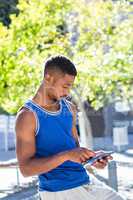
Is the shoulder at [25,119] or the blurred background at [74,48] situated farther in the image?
the blurred background at [74,48]

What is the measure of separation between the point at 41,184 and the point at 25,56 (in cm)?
729

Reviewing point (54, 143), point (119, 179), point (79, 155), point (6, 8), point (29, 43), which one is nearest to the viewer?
point (79, 155)

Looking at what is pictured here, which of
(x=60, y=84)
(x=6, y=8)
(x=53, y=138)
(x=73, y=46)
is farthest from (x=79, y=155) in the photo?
(x=6, y=8)

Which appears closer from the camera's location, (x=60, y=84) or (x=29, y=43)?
(x=60, y=84)

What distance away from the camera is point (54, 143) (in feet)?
10.9

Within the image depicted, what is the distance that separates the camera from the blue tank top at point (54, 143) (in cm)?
328

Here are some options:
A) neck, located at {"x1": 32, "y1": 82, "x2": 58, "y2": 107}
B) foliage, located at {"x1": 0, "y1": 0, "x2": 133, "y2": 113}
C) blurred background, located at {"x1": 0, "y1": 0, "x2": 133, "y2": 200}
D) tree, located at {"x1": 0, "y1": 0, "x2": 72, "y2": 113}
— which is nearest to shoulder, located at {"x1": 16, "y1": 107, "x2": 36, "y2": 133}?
neck, located at {"x1": 32, "y1": 82, "x2": 58, "y2": 107}

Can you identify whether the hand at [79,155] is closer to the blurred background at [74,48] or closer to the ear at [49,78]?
the ear at [49,78]

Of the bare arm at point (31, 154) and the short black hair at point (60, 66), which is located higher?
the short black hair at point (60, 66)

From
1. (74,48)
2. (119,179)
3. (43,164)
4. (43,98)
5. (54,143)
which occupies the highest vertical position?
(74,48)

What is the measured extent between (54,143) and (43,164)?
22 cm

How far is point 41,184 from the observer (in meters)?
3.38

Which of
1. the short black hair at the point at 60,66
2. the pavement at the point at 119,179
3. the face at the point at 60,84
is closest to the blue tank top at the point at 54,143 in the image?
the face at the point at 60,84

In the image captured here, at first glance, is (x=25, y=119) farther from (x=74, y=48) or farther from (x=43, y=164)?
(x=74, y=48)
